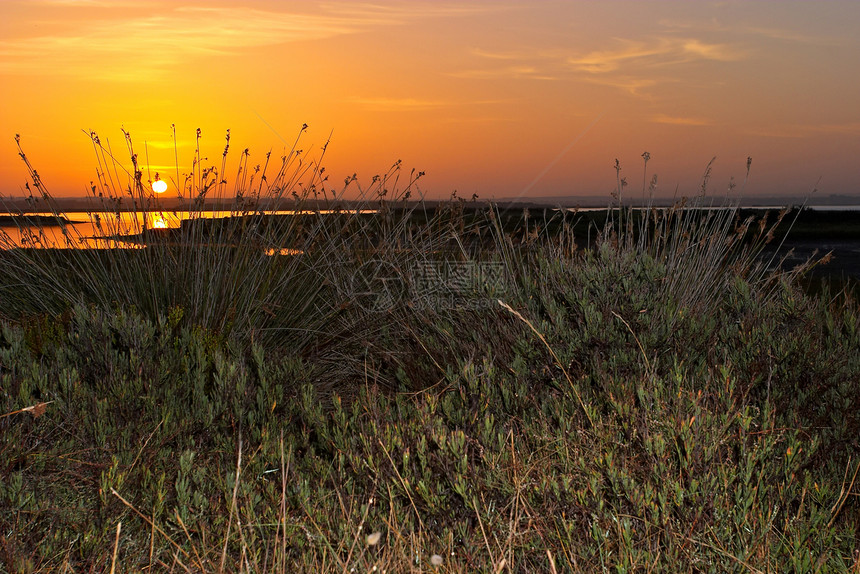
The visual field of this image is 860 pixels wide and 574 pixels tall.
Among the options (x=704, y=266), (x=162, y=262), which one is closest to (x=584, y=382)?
(x=704, y=266)

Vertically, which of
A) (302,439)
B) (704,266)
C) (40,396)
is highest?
(704,266)

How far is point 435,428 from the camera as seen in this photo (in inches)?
114

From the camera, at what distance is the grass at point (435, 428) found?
256 centimetres

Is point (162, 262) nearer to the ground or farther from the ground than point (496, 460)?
farther from the ground

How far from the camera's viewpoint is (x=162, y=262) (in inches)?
207

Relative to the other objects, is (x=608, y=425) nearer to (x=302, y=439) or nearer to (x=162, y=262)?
(x=302, y=439)

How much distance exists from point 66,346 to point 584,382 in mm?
2718
